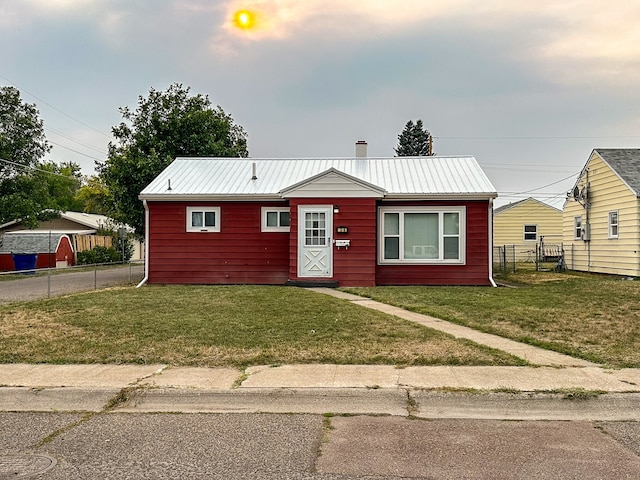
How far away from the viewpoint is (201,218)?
58.2 ft

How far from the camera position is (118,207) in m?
25.6

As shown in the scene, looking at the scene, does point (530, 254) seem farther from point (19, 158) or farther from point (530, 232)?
point (19, 158)

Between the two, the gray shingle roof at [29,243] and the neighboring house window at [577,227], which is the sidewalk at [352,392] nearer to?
the neighboring house window at [577,227]

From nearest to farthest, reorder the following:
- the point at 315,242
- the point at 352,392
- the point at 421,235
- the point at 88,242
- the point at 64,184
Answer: the point at 352,392
the point at 315,242
the point at 421,235
the point at 88,242
the point at 64,184

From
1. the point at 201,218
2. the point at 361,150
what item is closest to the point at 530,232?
the point at 361,150

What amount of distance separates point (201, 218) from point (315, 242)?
3.79 m

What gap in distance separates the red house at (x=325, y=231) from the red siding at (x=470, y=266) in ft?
0.10

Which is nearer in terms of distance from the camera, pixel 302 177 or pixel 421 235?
pixel 421 235

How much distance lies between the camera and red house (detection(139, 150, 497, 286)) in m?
16.5

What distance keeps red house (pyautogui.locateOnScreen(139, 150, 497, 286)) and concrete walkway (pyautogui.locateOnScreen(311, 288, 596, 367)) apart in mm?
4364

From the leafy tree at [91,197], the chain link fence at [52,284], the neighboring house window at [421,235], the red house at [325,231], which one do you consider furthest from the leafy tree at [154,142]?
the leafy tree at [91,197]

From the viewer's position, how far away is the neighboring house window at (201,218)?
1769 cm

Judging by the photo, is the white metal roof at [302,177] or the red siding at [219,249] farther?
the red siding at [219,249]

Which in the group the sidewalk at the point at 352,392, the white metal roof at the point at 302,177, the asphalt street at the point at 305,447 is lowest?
the asphalt street at the point at 305,447
